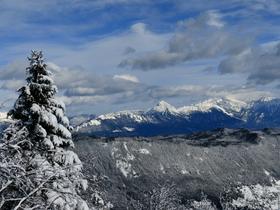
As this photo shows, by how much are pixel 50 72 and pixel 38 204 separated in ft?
46.1

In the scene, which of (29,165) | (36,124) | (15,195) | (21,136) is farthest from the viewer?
(36,124)

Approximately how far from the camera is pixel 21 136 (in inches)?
548

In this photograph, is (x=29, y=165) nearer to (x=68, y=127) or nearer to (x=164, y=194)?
(x=68, y=127)

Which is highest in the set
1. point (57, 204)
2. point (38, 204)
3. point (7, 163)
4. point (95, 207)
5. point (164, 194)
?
point (7, 163)

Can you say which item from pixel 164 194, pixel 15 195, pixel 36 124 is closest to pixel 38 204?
pixel 15 195

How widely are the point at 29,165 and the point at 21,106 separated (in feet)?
35.1

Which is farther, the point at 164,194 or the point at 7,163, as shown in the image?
the point at 164,194

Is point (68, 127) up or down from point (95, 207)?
up

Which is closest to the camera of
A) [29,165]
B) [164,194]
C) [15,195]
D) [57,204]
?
[29,165]

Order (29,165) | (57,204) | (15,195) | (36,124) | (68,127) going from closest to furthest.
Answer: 1. (29,165)
2. (15,195)
3. (57,204)
4. (36,124)
5. (68,127)

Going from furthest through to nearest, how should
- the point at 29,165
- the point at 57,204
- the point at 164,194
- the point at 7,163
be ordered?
the point at 164,194
the point at 57,204
the point at 29,165
the point at 7,163

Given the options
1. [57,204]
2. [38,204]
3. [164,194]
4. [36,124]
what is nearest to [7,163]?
[38,204]

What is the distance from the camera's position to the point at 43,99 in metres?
26.1

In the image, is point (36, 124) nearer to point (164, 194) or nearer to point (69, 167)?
point (69, 167)
